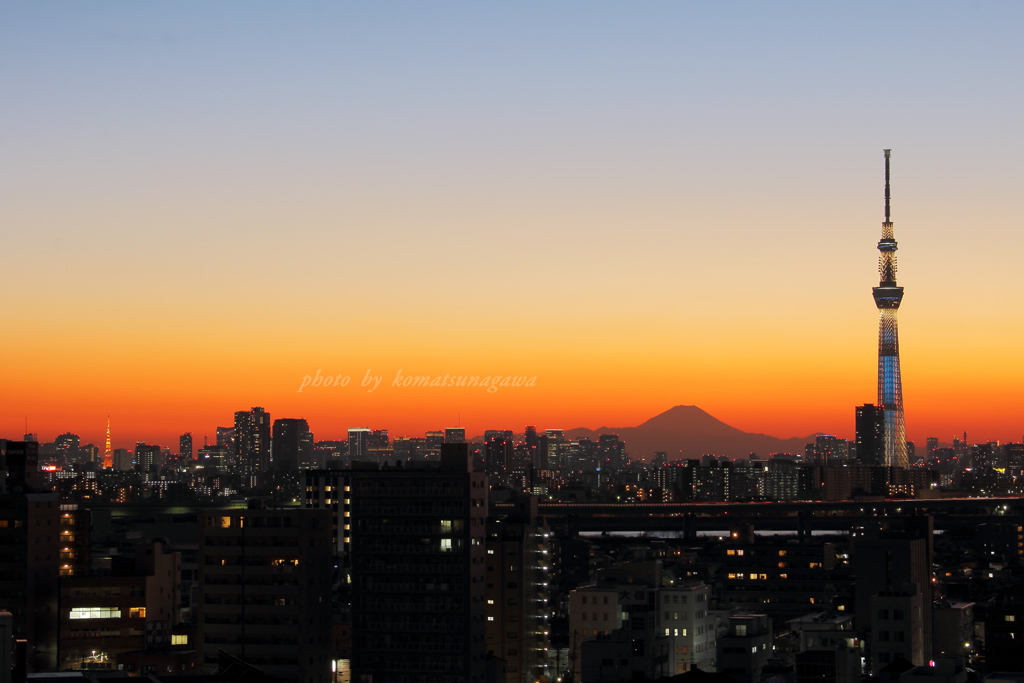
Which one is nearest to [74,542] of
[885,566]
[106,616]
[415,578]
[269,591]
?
[106,616]

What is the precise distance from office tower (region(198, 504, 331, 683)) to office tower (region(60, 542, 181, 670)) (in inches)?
353

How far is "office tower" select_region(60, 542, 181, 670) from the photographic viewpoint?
186 feet

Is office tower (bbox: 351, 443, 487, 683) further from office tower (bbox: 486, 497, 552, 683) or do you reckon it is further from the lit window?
the lit window

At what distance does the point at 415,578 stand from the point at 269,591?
519cm

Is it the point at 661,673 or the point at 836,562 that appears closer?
the point at 661,673

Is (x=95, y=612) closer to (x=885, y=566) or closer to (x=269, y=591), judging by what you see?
(x=269, y=591)

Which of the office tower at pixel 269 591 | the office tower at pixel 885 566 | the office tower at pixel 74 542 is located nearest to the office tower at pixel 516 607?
the office tower at pixel 269 591

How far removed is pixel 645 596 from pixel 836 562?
46532 mm

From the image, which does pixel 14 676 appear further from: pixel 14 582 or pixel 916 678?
pixel 14 582

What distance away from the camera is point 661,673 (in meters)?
53.7

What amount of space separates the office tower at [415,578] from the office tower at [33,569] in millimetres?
15150

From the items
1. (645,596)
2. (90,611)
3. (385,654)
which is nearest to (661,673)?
(645,596)

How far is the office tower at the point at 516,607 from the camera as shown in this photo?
55.1m

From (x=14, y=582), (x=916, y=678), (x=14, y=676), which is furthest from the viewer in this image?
(x=14, y=582)
